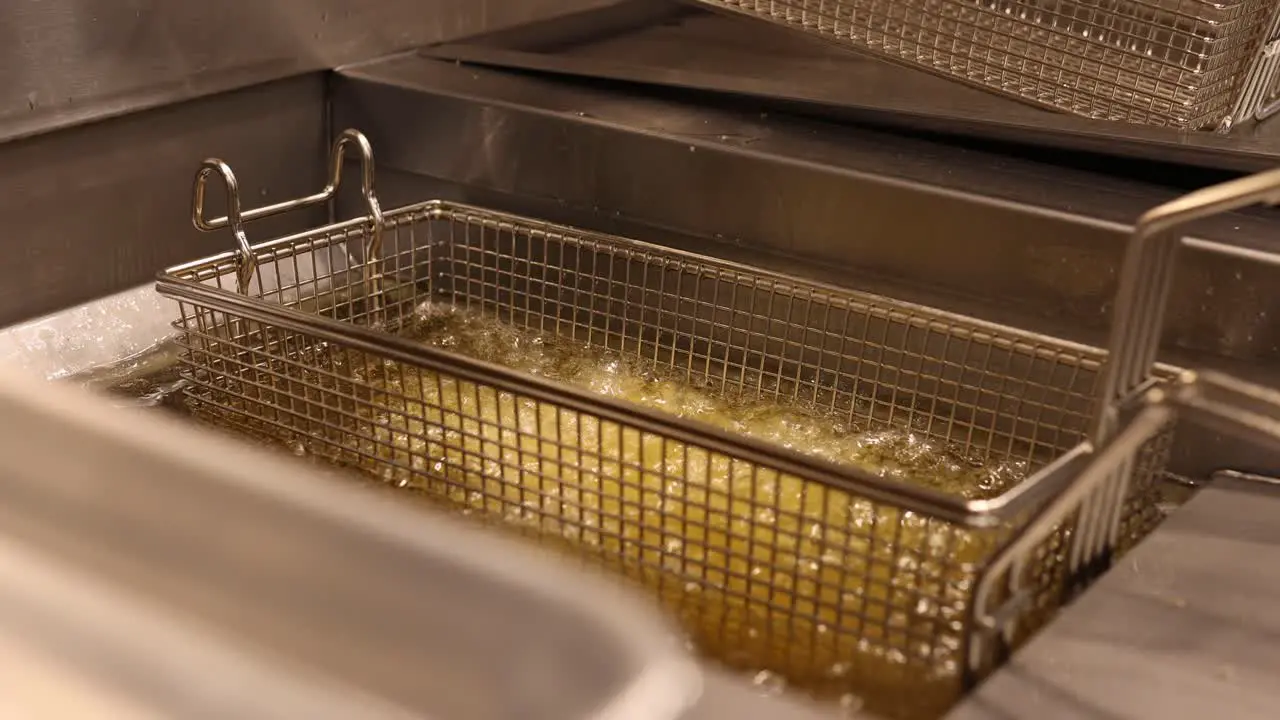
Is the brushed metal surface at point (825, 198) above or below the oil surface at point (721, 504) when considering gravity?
above

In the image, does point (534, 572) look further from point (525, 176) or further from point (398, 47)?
point (398, 47)

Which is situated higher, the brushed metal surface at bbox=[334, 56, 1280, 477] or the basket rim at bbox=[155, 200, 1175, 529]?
the brushed metal surface at bbox=[334, 56, 1280, 477]

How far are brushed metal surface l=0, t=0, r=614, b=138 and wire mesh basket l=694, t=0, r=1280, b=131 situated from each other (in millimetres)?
599

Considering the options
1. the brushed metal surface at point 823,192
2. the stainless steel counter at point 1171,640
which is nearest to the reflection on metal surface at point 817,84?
the brushed metal surface at point 823,192

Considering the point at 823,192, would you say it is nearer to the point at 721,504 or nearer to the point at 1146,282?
the point at 721,504

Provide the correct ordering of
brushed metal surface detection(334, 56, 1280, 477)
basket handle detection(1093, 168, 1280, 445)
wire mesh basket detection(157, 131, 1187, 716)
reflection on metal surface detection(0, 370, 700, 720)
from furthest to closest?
brushed metal surface detection(334, 56, 1280, 477) → wire mesh basket detection(157, 131, 1187, 716) → basket handle detection(1093, 168, 1280, 445) → reflection on metal surface detection(0, 370, 700, 720)

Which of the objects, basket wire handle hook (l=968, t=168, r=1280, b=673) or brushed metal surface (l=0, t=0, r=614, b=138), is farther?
brushed metal surface (l=0, t=0, r=614, b=138)

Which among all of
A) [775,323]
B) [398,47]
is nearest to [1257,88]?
[775,323]

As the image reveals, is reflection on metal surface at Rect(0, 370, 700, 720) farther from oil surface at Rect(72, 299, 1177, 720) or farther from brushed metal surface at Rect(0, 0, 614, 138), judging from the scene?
brushed metal surface at Rect(0, 0, 614, 138)

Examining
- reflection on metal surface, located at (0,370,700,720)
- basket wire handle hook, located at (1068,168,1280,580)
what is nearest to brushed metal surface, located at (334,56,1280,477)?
basket wire handle hook, located at (1068,168,1280,580)

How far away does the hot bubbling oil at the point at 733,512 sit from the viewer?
2.70ft

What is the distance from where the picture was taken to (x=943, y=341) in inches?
46.3

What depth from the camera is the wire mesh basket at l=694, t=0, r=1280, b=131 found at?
1144 millimetres

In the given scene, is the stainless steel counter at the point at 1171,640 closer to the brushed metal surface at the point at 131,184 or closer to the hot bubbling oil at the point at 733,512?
the hot bubbling oil at the point at 733,512
